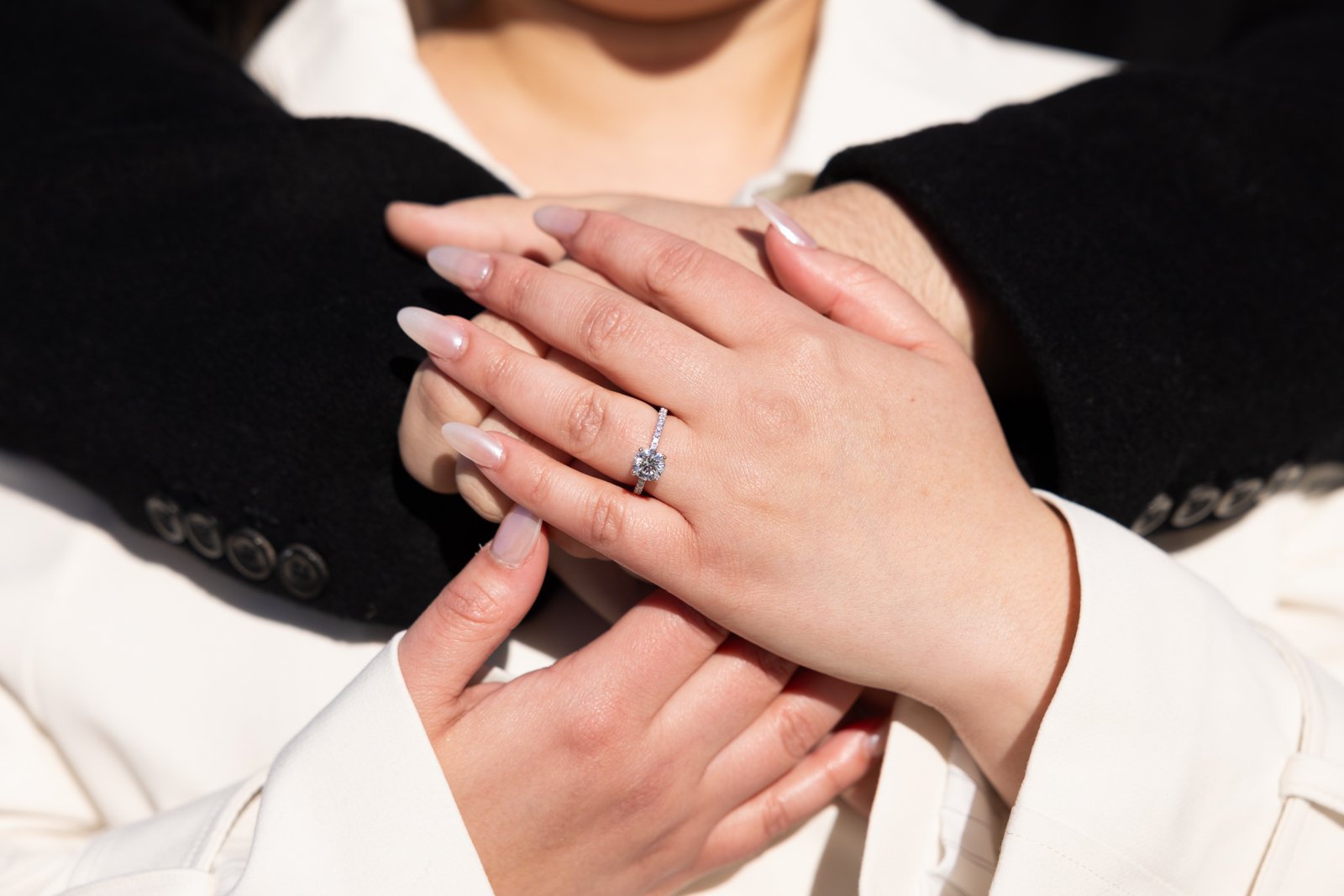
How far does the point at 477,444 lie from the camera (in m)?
0.75

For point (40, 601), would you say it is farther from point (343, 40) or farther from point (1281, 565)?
point (1281, 565)

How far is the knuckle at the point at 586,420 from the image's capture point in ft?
2.44

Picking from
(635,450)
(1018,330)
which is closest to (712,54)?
(1018,330)

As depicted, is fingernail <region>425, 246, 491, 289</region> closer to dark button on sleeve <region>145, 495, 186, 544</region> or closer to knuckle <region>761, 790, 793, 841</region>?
dark button on sleeve <region>145, 495, 186, 544</region>

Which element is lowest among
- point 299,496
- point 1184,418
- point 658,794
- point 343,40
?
point 658,794

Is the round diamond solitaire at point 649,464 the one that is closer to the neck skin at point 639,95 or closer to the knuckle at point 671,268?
the knuckle at point 671,268

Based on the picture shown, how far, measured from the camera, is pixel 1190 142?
106 cm

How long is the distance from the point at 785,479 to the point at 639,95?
88cm

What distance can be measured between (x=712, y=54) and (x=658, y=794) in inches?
40.6

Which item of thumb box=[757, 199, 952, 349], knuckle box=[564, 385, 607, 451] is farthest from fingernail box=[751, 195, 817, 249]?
knuckle box=[564, 385, 607, 451]

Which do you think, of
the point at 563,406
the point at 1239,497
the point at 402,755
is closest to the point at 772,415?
the point at 563,406

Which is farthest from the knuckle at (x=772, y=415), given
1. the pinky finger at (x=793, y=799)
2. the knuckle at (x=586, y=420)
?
the pinky finger at (x=793, y=799)

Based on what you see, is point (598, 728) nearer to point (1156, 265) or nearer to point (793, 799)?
point (793, 799)

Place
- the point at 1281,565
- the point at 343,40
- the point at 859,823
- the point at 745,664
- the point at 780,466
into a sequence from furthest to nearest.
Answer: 1. the point at 343,40
2. the point at 1281,565
3. the point at 859,823
4. the point at 745,664
5. the point at 780,466
